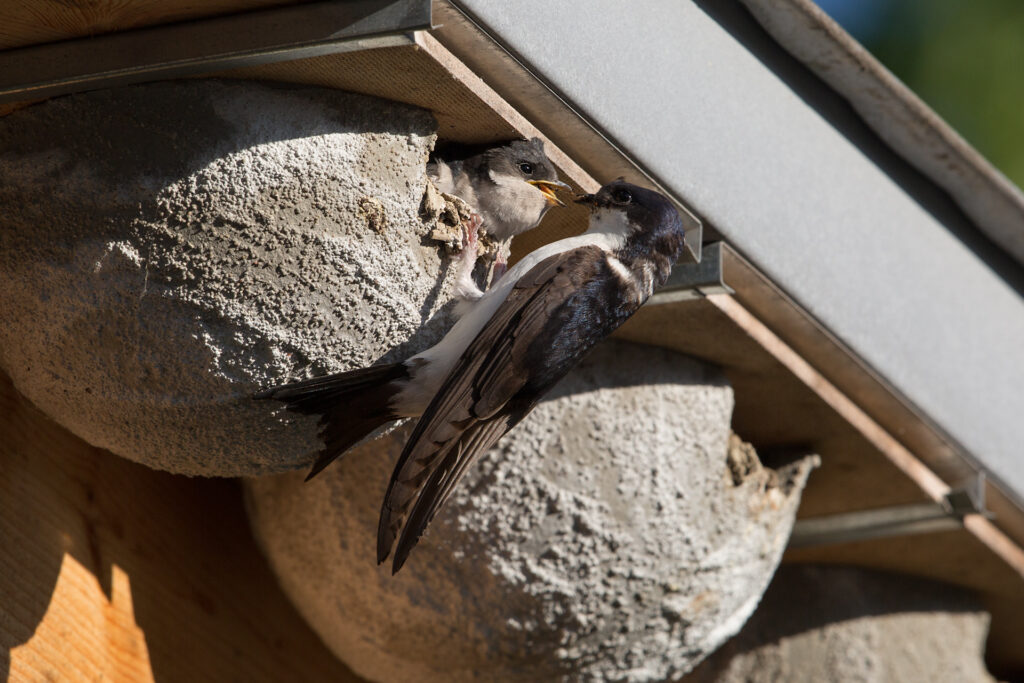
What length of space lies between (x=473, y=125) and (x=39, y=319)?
2.76 ft

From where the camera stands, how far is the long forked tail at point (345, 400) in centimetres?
204

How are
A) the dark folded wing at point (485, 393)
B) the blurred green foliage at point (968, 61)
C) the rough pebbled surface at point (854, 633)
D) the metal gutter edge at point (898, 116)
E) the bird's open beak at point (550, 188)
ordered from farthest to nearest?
1. the blurred green foliage at point (968, 61)
2. the rough pebbled surface at point (854, 633)
3. the metal gutter edge at point (898, 116)
4. the bird's open beak at point (550, 188)
5. the dark folded wing at point (485, 393)

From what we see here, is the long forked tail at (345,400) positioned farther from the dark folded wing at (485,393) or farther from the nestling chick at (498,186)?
the nestling chick at (498,186)

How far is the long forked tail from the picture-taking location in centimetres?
204

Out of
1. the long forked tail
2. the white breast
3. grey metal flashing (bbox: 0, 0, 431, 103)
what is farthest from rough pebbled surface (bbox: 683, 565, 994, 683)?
grey metal flashing (bbox: 0, 0, 431, 103)

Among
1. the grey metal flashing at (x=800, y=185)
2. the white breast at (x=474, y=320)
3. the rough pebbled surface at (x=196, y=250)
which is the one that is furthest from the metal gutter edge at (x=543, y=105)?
the rough pebbled surface at (x=196, y=250)

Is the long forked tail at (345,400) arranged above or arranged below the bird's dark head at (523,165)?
below

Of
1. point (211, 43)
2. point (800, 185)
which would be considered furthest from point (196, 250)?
point (800, 185)

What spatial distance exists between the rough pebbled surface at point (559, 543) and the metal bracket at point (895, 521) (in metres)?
0.48

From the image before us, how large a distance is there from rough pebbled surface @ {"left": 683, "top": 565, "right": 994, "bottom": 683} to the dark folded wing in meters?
1.65

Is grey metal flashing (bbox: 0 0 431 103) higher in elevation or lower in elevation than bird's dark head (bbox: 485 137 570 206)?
lower

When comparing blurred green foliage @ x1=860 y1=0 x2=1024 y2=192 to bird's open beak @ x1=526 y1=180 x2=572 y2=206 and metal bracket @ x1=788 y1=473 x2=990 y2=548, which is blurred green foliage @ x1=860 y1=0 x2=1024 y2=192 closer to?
metal bracket @ x1=788 y1=473 x2=990 y2=548

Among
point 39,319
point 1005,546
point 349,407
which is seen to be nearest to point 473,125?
point 349,407

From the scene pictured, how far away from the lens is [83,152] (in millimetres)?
1997
